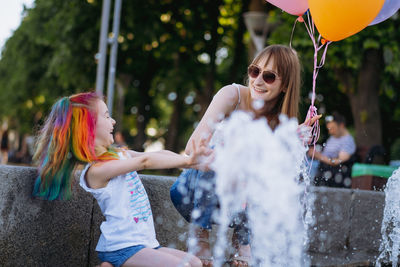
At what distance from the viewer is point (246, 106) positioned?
3.44 m

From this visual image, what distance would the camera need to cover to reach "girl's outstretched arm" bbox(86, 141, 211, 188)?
2.51 meters

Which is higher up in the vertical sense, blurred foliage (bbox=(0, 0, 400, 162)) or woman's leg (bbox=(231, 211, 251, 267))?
blurred foliage (bbox=(0, 0, 400, 162))

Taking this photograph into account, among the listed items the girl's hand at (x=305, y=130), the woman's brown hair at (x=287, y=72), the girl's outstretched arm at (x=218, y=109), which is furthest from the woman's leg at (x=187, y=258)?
the woman's brown hair at (x=287, y=72)

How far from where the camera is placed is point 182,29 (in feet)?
48.8

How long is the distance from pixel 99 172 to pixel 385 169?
14.9 ft

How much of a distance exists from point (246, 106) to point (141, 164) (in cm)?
102

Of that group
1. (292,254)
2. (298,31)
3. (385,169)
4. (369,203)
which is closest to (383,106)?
(298,31)

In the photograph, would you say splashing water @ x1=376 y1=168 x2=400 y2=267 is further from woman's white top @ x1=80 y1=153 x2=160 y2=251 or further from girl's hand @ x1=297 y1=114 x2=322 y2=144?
woman's white top @ x1=80 y1=153 x2=160 y2=251

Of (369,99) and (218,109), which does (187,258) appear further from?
(369,99)

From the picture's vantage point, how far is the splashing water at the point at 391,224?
445cm

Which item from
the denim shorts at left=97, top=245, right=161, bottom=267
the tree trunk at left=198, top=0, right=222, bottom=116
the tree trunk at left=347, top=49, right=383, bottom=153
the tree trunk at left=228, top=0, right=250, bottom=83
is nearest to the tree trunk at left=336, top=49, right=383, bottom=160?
the tree trunk at left=347, top=49, right=383, bottom=153

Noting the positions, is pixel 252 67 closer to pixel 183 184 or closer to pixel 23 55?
pixel 183 184

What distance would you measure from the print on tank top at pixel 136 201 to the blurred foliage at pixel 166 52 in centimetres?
765

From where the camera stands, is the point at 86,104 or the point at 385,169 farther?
the point at 385,169
